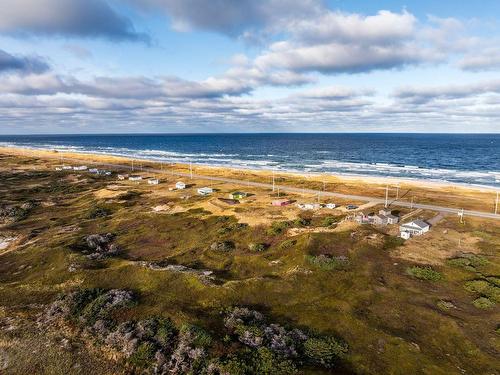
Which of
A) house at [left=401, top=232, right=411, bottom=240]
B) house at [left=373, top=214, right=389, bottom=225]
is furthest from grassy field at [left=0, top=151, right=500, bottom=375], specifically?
house at [left=373, top=214, right=389, bottom=225]

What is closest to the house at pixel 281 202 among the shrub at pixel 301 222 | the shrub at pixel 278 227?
the shrub at pixel 301 222

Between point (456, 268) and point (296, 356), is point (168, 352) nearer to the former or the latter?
point (296, 356)

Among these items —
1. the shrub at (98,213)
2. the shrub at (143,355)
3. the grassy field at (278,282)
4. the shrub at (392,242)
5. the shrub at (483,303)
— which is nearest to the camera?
the shrub at (143,355)

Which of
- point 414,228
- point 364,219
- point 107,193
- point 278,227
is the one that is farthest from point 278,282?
point 107,193

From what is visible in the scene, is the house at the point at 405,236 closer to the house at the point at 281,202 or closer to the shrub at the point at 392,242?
the shrub at the point at 392,242

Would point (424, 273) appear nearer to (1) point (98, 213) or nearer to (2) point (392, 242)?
(2) point (392, 242)

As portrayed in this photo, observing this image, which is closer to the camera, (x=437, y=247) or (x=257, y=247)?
(x=437, y=247)
